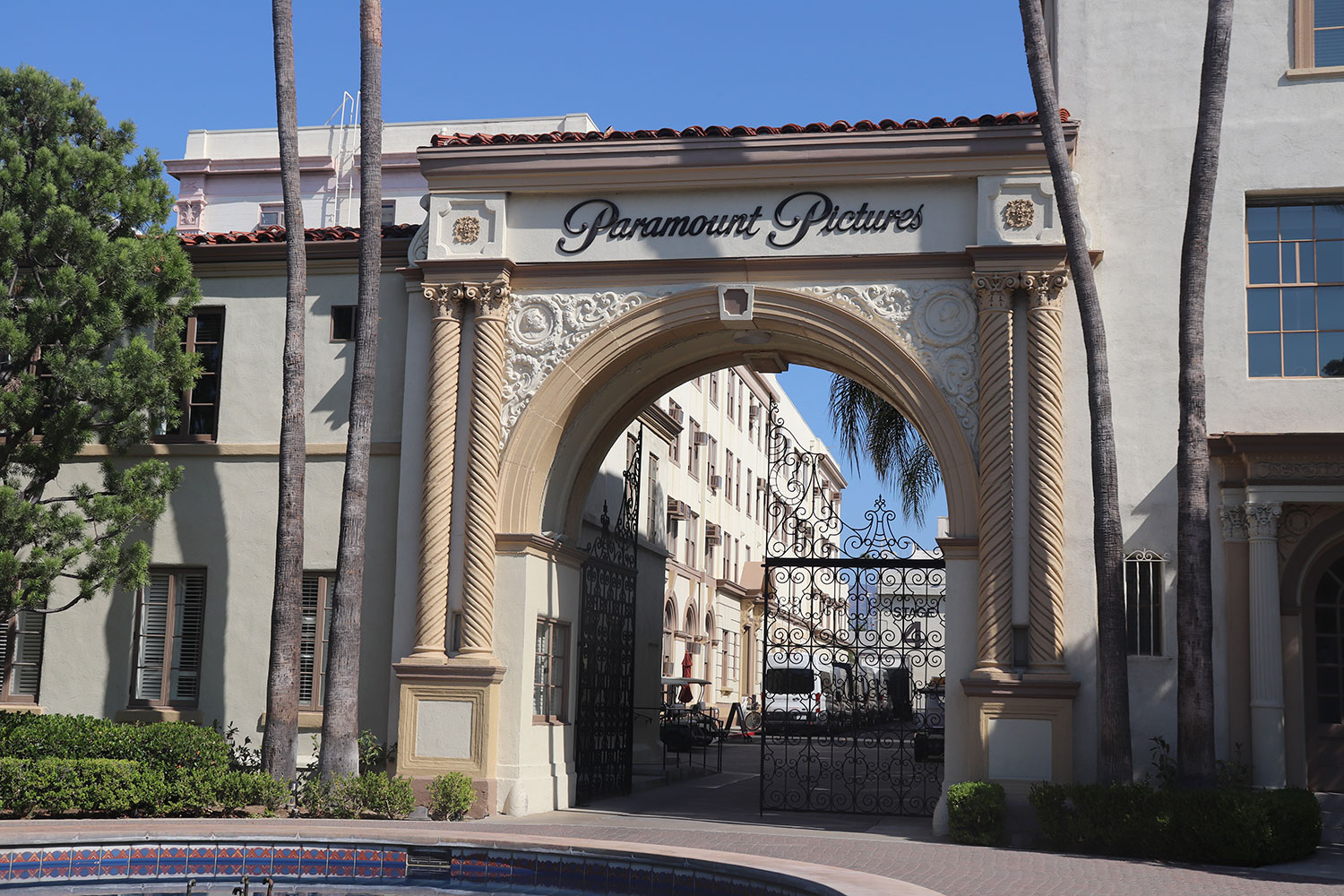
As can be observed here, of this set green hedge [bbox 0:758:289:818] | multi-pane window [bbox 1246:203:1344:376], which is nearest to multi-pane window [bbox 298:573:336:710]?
green hedge [bbox 0:758:289:818]

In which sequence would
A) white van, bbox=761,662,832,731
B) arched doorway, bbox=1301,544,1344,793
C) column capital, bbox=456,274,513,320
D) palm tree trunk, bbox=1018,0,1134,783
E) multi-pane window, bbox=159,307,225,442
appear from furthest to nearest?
white van, bbox=761,662,832,731 < multi-pane window, bbox=159,307,225,442 < column capital, bbox=456,274,513,320 < arched doorway, bbox=1301,544,1344,793 < palm tree trunk, bbox=1018,0,1134,783

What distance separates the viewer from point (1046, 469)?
1436 centimetres

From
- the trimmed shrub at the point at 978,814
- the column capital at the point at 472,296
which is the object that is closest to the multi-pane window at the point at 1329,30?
the trimmed shrub at the point at 978,814

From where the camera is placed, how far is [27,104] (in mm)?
15352

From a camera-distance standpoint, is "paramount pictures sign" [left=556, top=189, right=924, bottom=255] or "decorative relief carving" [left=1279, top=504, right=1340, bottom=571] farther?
"paramount pictures sign" [left=556, top=189, right=924, bottom=255]

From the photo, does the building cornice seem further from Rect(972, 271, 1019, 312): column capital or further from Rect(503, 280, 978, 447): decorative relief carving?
Rect(503, 280, 978, 447): decorative relief carving

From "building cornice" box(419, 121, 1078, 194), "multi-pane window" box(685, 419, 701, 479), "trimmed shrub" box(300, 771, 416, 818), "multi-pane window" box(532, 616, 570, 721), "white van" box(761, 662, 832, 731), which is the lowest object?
"trimmed shrub" box(300, 771, 416, 818)

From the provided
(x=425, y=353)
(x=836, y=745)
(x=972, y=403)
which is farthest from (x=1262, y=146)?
(x=836, y=745)

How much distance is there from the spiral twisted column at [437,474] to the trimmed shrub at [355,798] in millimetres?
1562

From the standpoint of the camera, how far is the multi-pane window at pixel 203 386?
17219mm

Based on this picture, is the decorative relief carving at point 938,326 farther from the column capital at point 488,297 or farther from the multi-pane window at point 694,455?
the multi-pane window at point 694,455

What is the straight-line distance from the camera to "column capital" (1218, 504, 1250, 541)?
554 inches

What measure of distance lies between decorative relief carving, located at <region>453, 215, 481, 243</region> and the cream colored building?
36 millimetres

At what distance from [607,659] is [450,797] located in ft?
14.7
